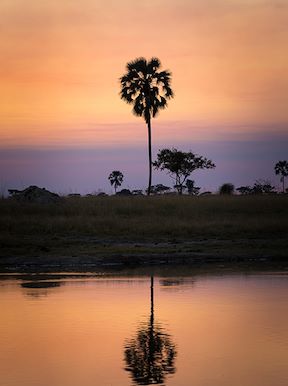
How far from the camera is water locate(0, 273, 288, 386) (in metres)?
12.6

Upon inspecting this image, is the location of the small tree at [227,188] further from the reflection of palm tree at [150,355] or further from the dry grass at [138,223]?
the reflection of palm tree at [150,355]

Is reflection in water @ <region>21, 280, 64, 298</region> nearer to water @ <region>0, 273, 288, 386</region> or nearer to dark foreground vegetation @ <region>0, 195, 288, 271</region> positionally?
water @ <region>0, 273, 288, 386</region>

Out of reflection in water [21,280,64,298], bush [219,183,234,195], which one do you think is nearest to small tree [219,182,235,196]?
bush [219,183,234,195]

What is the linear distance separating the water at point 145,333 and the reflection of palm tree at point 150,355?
0.05 ft

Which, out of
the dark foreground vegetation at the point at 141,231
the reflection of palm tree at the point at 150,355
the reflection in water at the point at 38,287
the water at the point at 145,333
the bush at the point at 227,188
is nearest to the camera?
the reflection of palm tree at the point at 150,355

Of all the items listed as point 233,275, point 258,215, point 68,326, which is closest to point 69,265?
point 233,275

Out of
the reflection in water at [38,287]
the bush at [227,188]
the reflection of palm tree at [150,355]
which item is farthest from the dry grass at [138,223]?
the bush at [227,188]

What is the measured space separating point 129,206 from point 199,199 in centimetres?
561

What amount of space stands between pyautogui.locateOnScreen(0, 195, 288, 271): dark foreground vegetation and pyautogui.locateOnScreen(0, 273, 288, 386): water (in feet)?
26.6

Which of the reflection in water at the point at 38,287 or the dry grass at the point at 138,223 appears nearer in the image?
the reflection in water at the point at 38,287

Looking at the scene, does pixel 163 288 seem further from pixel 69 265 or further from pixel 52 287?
pixel 69 265

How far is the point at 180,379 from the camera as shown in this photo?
1217 cm

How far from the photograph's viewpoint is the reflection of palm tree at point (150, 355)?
12.5 metres

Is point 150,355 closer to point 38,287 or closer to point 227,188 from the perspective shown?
point 38,287
